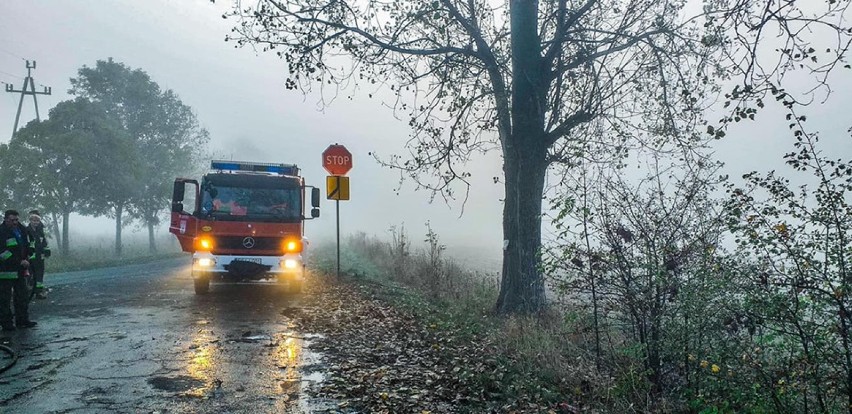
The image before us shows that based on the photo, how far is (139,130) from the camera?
33.0 m

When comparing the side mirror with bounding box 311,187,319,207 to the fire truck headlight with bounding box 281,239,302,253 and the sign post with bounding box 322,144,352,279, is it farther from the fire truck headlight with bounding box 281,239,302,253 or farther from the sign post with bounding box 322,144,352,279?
the sign post with bounding box 322,144,352,279

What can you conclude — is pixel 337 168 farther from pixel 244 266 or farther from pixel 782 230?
pixel 782 230

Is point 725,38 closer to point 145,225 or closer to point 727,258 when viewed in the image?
point 727,258

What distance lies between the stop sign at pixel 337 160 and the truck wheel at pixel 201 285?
4796mm

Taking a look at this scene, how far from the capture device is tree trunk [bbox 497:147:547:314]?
30.5 ft

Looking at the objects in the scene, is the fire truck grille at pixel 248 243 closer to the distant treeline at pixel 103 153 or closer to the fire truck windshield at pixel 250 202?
the fire truck windshield at pixel 250 202

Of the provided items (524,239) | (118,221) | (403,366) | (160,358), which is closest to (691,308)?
(403,366)

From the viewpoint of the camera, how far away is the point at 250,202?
→ 39.3 ft

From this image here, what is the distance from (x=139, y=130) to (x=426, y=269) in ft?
86.1

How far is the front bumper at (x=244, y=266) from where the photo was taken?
11.6m

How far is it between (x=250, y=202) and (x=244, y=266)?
1.47 metres

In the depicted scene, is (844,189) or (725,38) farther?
(725,38)

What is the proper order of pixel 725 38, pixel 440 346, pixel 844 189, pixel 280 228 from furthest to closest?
pixel 280 228 < pixel 440 346 < pixel 725 38 < pixel 844 189

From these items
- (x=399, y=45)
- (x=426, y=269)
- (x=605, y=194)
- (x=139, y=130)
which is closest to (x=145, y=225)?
(x=139, y=130)
